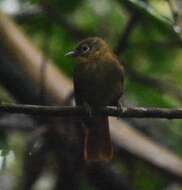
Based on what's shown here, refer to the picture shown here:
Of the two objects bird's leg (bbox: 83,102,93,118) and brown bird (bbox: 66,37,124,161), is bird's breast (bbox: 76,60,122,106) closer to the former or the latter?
brown bird (bbox: 66,37,124,161)

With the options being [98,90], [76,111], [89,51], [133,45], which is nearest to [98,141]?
[98,90]

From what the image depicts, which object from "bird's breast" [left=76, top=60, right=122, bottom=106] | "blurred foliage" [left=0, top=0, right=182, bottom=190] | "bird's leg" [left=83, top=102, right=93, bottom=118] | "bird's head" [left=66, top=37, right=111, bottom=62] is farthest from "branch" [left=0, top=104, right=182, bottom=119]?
"blurred foliage" [left=0, top=0, right=182, bottom=190]

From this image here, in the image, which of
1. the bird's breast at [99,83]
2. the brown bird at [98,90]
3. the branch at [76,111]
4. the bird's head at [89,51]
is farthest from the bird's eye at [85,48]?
the branch at [76,111]

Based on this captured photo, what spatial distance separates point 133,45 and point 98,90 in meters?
1.77

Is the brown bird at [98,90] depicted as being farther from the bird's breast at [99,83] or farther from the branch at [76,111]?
the branch at [76,111]

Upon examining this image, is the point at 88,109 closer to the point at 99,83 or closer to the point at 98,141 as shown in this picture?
the point at 99,83

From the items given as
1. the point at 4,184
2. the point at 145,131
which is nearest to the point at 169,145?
the point at 145,131

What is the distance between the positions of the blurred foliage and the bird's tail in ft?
2.26

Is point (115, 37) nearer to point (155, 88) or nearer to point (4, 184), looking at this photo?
point (155, 88)

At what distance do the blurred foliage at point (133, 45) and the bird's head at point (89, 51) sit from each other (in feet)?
1.12

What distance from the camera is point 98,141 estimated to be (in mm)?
5254

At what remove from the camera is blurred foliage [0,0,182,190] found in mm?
6312

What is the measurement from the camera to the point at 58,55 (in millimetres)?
6863

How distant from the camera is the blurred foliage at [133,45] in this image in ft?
20.7
